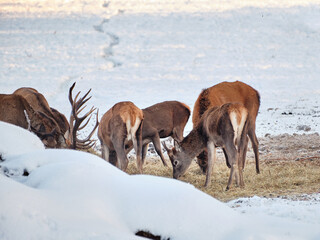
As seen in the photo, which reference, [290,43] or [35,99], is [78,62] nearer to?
[290,43]

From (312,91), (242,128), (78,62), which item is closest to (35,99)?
(242,128)

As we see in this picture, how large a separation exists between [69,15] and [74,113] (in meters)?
20.2

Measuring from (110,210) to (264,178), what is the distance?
512 centimetres

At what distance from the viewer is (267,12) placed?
27234 mm

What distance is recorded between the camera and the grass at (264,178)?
7629mm

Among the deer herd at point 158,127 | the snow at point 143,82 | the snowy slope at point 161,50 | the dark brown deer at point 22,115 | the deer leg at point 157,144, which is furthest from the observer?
the snowy slope at point 161,50

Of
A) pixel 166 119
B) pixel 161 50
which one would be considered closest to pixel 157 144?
pixel 166 119

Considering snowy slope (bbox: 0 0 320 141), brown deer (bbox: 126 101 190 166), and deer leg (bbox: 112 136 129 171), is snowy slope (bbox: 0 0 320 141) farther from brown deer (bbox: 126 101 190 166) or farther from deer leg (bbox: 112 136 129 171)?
deer leg (bbox: 112 136 129 171)

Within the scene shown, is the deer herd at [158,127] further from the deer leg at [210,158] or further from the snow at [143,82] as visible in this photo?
the snow at [143,82]

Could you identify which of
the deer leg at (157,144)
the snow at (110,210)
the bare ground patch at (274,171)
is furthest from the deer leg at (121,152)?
the snow at (110,210)

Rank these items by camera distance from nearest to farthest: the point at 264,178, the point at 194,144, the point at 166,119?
the point at 264,178, the point at 194,144, the point at 166,119

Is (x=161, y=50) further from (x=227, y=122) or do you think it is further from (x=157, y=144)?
(x=227, y=122)

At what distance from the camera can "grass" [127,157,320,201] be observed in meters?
7.63

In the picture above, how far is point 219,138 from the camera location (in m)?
8.67
